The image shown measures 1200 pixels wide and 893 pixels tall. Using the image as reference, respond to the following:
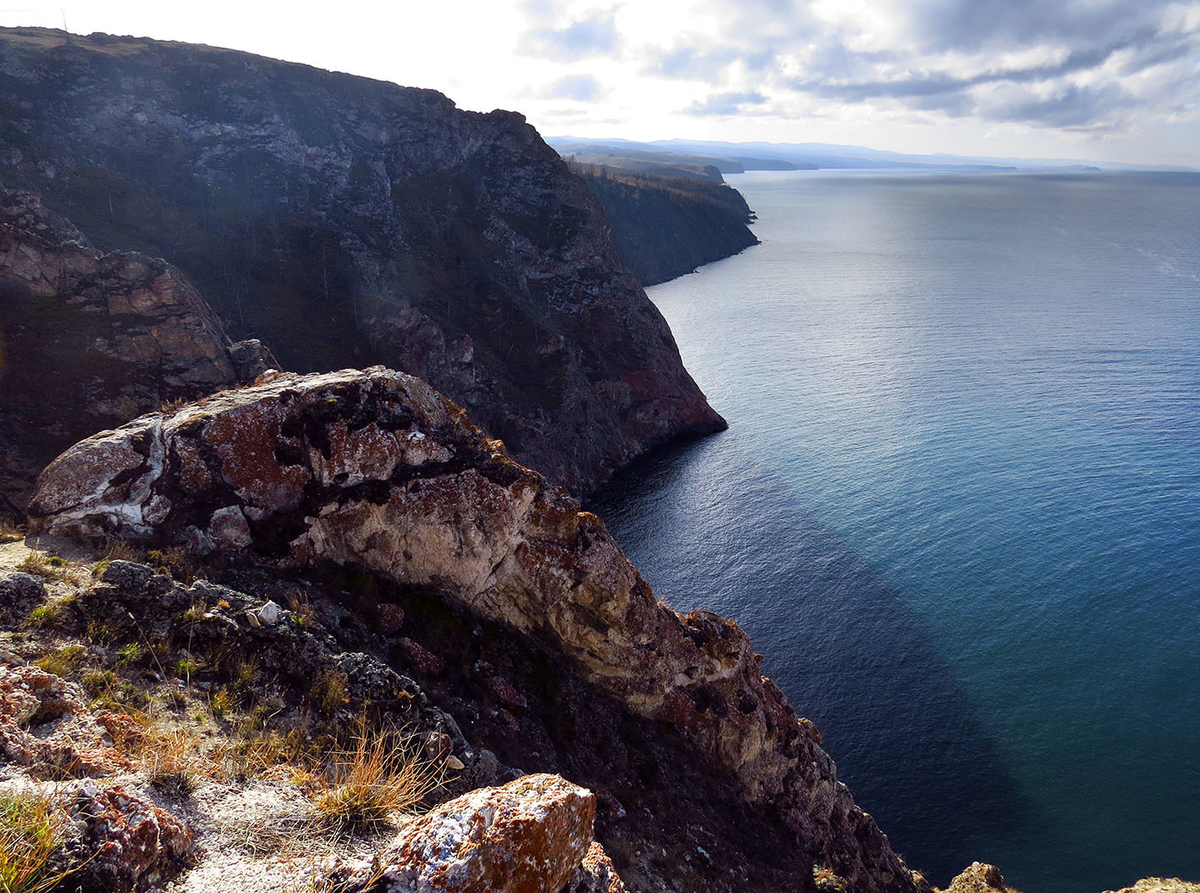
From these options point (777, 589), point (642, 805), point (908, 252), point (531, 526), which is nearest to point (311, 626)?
point (531, 526)

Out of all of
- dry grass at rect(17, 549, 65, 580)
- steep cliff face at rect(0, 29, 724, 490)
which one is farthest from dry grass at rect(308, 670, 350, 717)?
steep cliff face at rect(0, 29, 724, 490)

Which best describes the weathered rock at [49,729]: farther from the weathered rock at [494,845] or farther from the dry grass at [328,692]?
the weathered rock at [494,845]

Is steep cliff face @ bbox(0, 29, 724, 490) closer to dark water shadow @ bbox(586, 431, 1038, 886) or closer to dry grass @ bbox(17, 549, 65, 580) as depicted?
dark water shadow @ bbox(586, 431, 1038, 886)

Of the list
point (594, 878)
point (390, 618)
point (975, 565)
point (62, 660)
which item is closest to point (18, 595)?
point (62, 660)

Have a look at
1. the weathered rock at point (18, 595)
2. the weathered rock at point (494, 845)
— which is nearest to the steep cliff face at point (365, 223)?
the weathered rock at point (18, 595)

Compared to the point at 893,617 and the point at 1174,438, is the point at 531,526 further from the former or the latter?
the point at 1174,438
